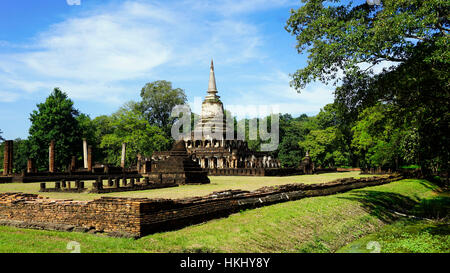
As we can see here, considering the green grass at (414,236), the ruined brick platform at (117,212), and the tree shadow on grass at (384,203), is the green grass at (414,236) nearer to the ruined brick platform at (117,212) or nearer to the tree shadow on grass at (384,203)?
the tree shadow on grass at (384,203)

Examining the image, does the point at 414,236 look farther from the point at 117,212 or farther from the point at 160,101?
the point at 160,101

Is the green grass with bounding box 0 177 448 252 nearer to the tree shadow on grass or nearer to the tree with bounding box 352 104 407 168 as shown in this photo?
the tree shadow on grass

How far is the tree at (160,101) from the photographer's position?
202 feet

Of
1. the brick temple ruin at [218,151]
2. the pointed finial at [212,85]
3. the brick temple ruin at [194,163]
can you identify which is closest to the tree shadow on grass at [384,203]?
the brick temple ruin at [194,163]

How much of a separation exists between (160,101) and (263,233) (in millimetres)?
53841

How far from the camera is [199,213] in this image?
994 cm

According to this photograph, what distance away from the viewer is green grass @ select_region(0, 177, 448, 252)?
7504 millimetres

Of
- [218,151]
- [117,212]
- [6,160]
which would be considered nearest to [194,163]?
[6,160]

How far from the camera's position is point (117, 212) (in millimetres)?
8422

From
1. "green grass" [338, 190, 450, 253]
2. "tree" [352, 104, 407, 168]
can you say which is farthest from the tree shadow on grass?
"tree" [352, 104, 407, 168]

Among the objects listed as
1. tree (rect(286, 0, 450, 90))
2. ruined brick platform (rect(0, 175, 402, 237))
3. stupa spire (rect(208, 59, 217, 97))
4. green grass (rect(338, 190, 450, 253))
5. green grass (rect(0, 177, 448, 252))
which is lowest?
green grass (rect(338, 190, 450, 253))

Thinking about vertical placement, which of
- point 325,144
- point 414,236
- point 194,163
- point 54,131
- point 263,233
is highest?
point 54,131

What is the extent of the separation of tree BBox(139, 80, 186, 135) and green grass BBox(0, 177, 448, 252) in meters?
47.7
